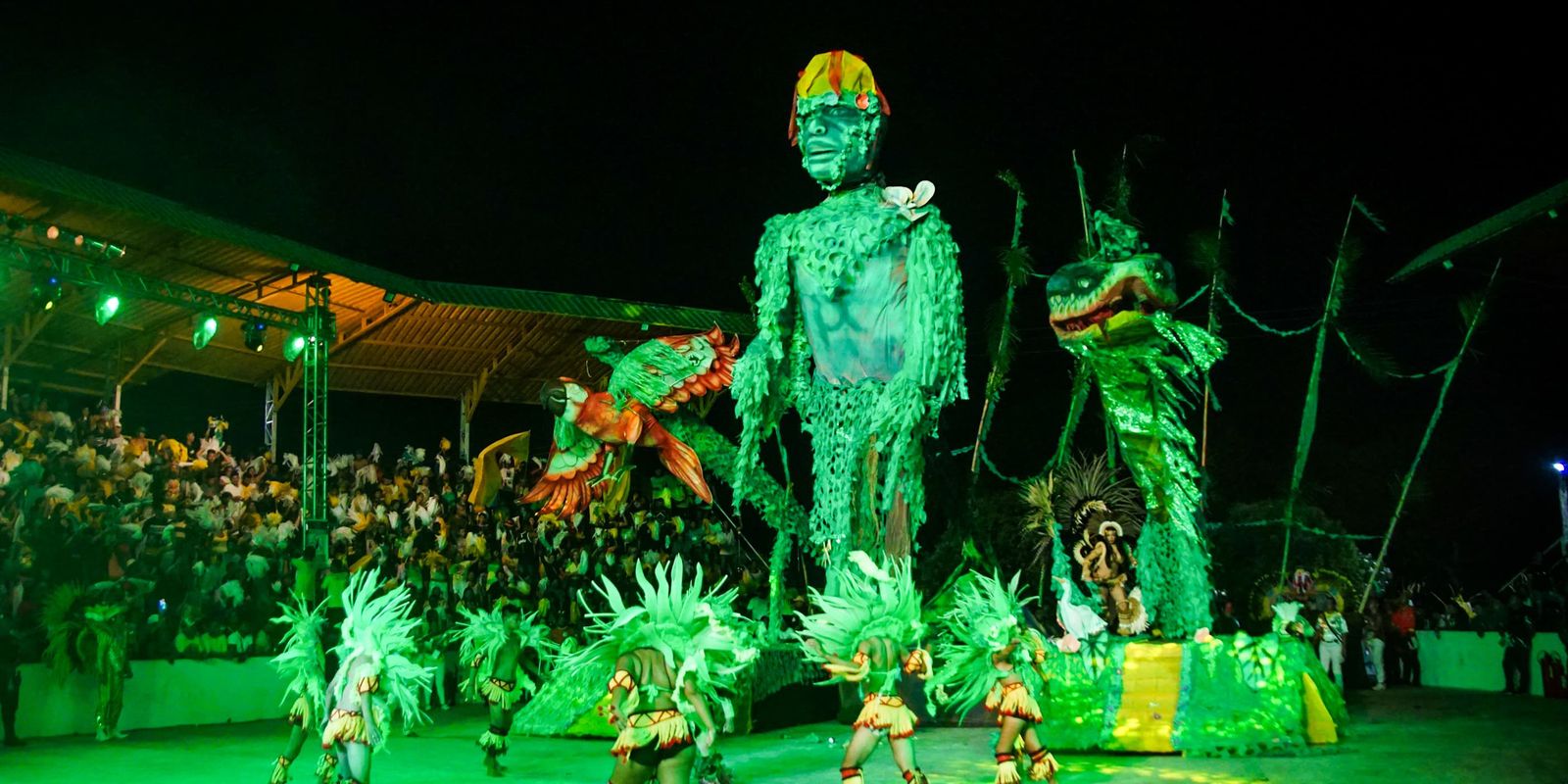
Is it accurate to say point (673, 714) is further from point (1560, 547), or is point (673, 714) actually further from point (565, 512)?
point (1560, 547)

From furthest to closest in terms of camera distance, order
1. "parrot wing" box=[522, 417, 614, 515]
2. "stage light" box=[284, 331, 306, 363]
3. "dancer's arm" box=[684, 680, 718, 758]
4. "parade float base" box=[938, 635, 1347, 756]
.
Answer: "stage light" box=[284, 331, 306, 363]
"parrot wing" box=[522, 417, 614, 515]
"parade float base" box=[938, 635, 1347, 756]
"dancer's arm" box=[684, 680, 718, 758]

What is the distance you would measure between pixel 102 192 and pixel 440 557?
21.4ft

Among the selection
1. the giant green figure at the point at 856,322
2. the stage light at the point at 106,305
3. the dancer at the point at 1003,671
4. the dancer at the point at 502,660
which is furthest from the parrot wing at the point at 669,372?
the stage light at the point at 106,305

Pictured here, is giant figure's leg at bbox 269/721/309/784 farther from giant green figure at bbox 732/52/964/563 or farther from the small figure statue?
the small figure statue

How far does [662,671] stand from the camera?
244 inches

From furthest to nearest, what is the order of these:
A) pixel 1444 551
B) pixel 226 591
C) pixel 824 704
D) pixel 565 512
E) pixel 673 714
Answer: pixel 1444 551 < pixel 226 591 < pixel 565 512 < pixel 824 704 < pixel 673 714

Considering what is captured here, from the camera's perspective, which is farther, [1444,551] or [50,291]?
[1444,551]

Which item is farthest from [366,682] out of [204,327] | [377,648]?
[204,327]

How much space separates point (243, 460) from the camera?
790 inches

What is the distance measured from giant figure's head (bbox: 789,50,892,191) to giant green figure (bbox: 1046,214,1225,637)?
2.18 metres

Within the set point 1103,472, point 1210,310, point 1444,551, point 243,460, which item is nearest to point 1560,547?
point 1444,551

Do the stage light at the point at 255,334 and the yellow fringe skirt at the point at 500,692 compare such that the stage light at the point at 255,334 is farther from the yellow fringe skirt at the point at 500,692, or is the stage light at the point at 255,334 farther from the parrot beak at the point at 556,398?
the yellow fringe skirt at the point at 500,692

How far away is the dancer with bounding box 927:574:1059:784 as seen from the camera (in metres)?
7.13

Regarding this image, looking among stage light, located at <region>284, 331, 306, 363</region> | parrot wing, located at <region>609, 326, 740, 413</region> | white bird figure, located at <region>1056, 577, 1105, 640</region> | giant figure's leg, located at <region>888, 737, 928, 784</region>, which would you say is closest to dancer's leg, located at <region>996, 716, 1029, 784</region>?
giant figure's leg, located at <region>888, 737, 928, 784</region>
